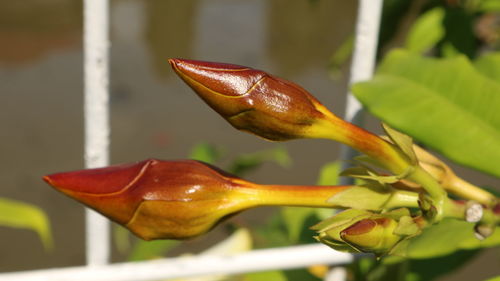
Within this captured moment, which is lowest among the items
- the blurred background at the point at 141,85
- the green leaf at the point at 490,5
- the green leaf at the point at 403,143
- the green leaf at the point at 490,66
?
the blurred background at the point at 141,85

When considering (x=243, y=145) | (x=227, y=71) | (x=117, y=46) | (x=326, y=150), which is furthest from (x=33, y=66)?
(x=227, y=71)

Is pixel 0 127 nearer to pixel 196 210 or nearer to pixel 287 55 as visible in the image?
pixel 287 55

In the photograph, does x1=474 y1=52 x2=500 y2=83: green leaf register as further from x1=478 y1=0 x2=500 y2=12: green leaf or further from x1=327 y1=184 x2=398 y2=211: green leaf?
x1=327 y1=184 x2=398 y2=211: green leaf

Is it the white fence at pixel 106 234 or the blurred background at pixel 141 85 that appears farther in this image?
the blurred background at pixel 141 85

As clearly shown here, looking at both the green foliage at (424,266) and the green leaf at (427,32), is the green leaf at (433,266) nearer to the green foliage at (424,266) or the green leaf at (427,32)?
the green foliage at (424,266)

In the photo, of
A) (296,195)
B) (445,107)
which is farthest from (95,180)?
(445,107)

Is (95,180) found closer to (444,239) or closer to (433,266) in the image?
(444,239)

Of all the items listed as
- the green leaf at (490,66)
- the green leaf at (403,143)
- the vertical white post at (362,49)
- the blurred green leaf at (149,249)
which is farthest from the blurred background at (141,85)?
the green leaf at (403,143)
